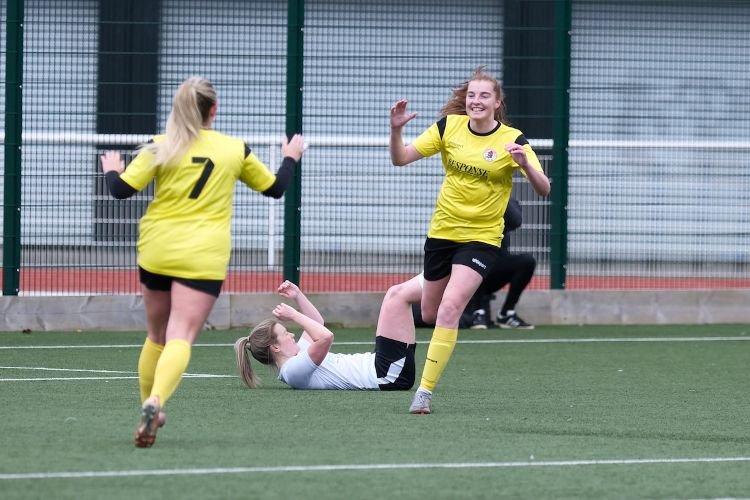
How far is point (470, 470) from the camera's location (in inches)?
251

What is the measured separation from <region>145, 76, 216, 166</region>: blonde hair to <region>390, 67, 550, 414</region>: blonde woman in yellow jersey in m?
1.69

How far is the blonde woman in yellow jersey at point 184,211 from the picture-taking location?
6859 mm

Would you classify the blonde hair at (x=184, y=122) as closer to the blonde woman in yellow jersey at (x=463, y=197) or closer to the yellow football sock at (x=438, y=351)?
the blonde woman in yellow jersey at (x=463, y=197)

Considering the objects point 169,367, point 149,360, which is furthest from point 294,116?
point 169,367

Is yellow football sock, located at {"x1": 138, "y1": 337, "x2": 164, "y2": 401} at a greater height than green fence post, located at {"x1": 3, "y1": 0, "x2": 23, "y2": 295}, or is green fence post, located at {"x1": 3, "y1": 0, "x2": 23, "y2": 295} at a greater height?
green fence post, located at {"x1": 3, "y1": 0, "x2": 23, "y2": 295}

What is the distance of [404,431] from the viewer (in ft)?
24.6

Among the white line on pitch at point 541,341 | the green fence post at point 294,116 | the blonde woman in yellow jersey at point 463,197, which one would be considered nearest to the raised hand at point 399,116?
the blonde woman in yellow jersey at point 463,197

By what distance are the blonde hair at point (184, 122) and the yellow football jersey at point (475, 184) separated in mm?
1999

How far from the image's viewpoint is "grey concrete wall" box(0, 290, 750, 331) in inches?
529

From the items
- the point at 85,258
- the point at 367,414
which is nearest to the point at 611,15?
the point at 85,258

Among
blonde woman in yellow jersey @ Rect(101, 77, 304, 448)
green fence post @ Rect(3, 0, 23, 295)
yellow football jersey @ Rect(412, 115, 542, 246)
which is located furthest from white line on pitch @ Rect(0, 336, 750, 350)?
blonde woman in yellow jersey @ Rect(101, 77, 304, 448)

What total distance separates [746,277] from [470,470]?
386 inches

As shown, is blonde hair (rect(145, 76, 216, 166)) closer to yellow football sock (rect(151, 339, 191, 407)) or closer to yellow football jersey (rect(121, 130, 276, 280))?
yellow football jersey (rect(121, 130, 276, 280))

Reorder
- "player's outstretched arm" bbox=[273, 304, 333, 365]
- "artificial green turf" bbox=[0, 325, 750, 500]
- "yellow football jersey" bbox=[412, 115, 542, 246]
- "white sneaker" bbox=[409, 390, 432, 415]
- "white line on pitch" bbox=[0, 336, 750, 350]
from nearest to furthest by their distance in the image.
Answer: "artificial green turf" bbox=[0, 325, 750, 500] < "white sneaker" bbox=[409, 390, 432, 415] < "yellow football jersey" bbox=[412, 115, 542, 246] < "player's outstretched arm" bbox=[273, 304, 333, 365] < "white line on pitch" bbox=[0, 336, 750, 350]
